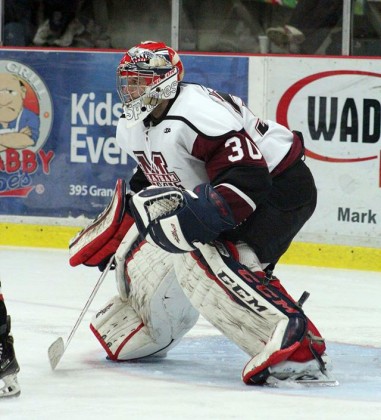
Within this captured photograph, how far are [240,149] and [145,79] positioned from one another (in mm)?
376

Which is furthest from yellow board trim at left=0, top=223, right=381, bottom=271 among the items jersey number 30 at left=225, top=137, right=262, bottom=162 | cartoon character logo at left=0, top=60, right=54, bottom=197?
jersey number 30 at left=225, top=137, right=262, bottom=162

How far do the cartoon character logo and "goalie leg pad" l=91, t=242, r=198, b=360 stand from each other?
291 centimetres

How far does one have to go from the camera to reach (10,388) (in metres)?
3.44

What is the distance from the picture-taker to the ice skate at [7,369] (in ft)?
11.2

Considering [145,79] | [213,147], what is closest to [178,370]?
[213,147]

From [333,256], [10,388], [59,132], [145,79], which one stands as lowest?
[333,256]

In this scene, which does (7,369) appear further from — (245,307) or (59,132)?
(59,132)

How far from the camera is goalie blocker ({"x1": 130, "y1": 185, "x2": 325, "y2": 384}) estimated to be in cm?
368

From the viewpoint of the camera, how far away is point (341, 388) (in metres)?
3.73

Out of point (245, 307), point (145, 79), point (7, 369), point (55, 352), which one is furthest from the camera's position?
point (55, 352)

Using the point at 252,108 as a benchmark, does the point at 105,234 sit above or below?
below

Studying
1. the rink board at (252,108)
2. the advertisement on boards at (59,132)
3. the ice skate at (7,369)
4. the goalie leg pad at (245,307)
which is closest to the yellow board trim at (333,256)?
the rink board at (252,108)

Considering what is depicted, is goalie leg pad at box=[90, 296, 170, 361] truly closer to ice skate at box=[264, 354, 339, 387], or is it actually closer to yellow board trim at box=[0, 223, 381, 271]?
ice skate at box=[264, 354, 339, 387]

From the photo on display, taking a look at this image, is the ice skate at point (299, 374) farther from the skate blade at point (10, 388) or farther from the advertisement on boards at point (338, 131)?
the advertisement on boards at point (338, 131)
